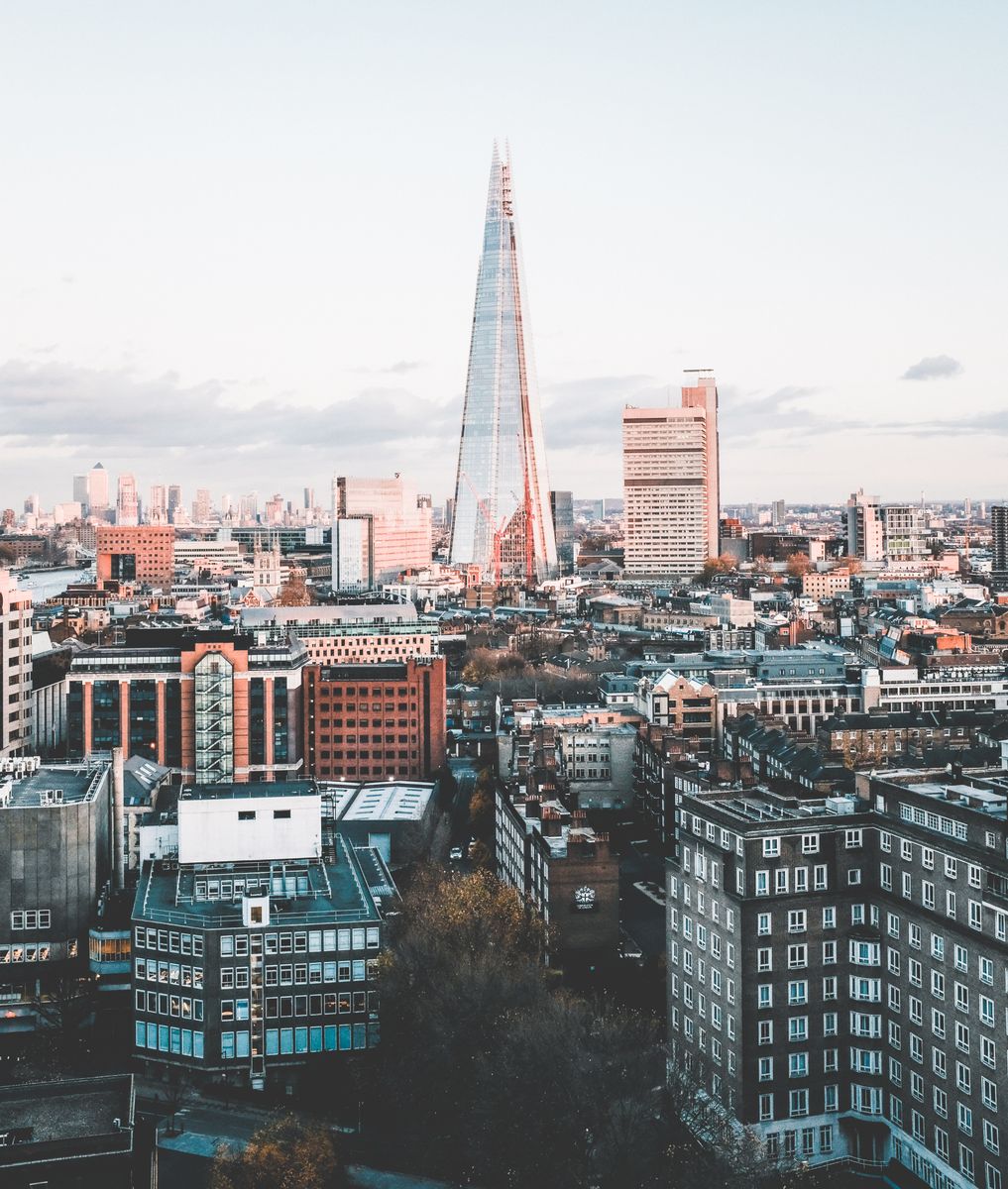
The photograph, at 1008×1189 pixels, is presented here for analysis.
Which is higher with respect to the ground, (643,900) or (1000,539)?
(1000,539)

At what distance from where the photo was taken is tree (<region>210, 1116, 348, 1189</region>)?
59.7 feet

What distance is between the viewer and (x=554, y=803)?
3077cm

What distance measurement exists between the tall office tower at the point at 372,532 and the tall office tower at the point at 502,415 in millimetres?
9732

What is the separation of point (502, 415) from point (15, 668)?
78.1m

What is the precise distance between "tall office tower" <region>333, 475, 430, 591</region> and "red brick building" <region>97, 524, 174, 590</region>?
17.5m

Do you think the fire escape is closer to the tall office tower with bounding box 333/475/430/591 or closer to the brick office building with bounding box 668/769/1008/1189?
the brick office building with bounding box 668/769/1008/1189

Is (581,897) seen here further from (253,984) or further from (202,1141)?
(202,1141)

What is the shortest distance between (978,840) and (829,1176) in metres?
5.53

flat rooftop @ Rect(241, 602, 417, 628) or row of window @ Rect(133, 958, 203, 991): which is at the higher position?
flat rooftop @ Rect(241, 602, 417, 628)

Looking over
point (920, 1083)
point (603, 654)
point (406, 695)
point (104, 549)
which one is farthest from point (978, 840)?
point (104, 549)

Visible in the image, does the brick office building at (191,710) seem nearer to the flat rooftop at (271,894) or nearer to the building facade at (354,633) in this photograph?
A: the flat rooftop at (271,894)

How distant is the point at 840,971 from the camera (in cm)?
2078

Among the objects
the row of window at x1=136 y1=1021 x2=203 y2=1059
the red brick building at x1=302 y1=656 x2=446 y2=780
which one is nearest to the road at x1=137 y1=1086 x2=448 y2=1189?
the row of window at x1=136 y1=1021 x2=203 y2=1059

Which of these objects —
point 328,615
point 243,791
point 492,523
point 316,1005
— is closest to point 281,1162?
point 316,1005
